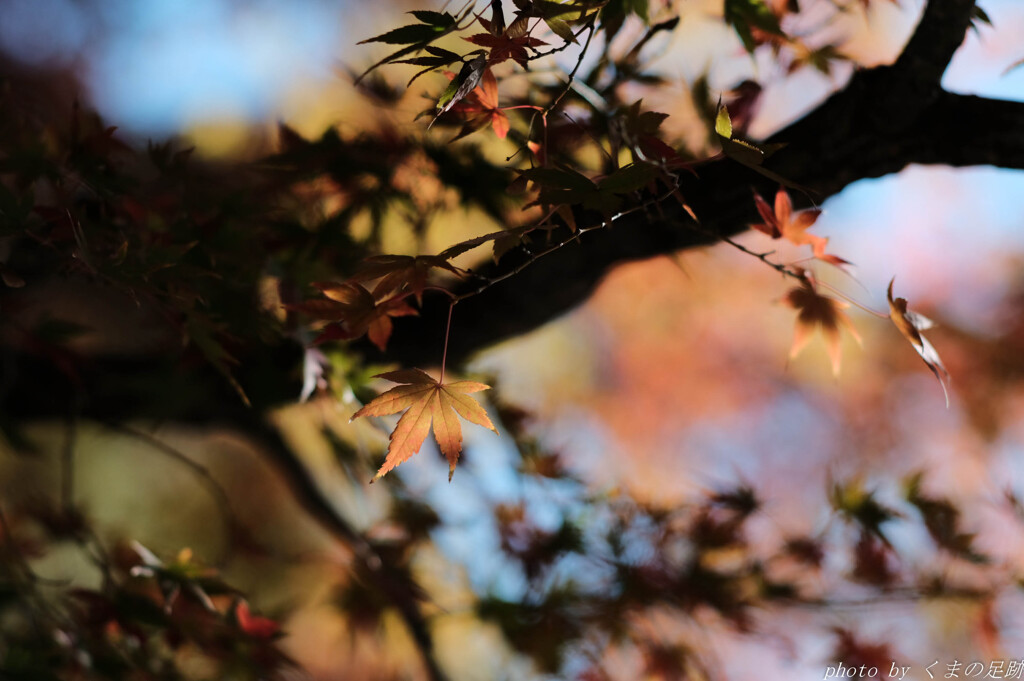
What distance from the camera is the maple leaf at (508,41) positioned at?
39 cm

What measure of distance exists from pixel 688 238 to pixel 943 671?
1620mm

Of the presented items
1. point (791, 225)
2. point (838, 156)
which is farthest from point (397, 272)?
point (838, 156)

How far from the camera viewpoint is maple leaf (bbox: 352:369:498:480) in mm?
458

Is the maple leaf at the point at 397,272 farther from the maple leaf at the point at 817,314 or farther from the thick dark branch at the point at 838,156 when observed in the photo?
the maple leaf at the point at 817,314

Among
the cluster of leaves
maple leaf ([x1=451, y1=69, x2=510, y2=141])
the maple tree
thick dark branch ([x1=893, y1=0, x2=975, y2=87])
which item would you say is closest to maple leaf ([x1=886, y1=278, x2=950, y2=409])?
the maple tree

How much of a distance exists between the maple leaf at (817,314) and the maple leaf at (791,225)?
0.04 metres

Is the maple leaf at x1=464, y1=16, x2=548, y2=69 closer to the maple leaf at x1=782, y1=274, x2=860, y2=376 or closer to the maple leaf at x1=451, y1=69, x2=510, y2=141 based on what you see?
the maple leaf at x1=451, y1=69, x2=510, y2=141

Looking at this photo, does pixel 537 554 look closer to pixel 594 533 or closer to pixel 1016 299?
pixel 594 533

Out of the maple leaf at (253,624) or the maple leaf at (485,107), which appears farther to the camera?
the maple leaf at (253,624)

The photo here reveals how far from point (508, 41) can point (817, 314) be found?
379mm

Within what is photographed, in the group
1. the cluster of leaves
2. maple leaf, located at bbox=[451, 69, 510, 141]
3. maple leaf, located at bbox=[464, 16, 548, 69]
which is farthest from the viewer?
the cluster of leaves

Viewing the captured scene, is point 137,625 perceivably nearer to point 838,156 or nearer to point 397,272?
point 397,272

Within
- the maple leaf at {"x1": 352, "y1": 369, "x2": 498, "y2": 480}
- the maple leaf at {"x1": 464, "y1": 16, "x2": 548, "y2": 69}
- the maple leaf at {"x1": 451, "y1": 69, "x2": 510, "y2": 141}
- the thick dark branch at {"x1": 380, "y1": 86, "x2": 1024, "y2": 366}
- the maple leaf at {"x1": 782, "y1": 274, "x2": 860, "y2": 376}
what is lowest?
the maple leaf at {"x1": 352, "y1": 369, "x2": 498, "y2": 480}

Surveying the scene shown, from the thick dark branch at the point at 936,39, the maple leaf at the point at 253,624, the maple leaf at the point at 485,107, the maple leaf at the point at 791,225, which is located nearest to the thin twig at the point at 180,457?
the maple leaf at the point at 253,624
